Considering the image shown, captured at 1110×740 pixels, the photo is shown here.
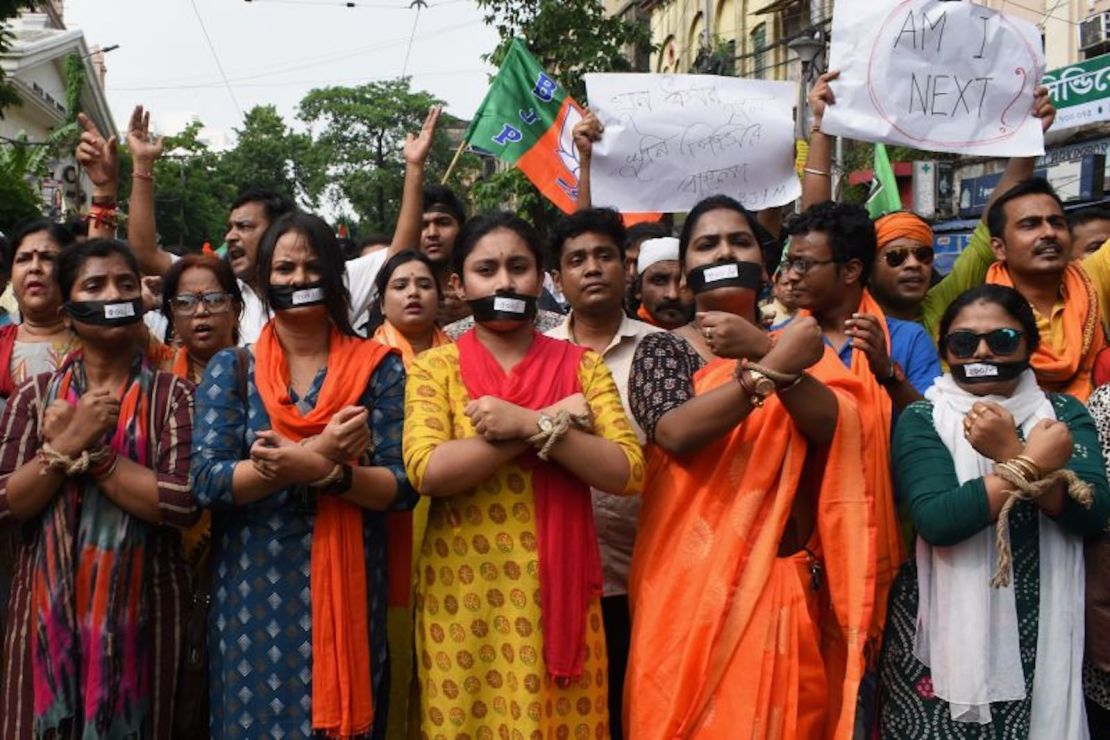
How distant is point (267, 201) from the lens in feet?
15.0

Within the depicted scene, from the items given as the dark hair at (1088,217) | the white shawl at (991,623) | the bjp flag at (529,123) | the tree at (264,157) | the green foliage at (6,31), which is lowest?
the white shawl at (991,623)

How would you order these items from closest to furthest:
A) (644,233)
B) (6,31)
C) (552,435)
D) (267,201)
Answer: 1. (552,435)
2. (267,201)
3. (644,233)
4. (6,31)

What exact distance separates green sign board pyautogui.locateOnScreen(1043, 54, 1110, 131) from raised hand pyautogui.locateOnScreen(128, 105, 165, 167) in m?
9.80

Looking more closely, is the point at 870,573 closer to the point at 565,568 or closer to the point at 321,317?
the point at 565,568

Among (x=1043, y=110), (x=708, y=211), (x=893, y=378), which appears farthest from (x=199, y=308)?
(x=1043, y=110)

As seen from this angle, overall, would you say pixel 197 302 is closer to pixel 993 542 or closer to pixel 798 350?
pixel 798 350

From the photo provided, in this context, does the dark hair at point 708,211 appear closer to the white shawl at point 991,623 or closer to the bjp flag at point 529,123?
the white shawl at point 991,623

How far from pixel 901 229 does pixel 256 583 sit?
2538 mm

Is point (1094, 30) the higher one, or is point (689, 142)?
point (1094, 30)

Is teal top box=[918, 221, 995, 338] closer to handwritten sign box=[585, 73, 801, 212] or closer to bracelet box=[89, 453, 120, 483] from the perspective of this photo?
handwritten sign box=[585, 73, 801, 212]

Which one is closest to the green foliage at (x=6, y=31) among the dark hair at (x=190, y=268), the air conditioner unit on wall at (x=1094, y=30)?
the dark hair at (x=190, y=268)

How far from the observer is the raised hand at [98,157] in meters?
4.43

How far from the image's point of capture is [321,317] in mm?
3176

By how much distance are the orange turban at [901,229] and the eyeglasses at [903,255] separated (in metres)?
0.04
